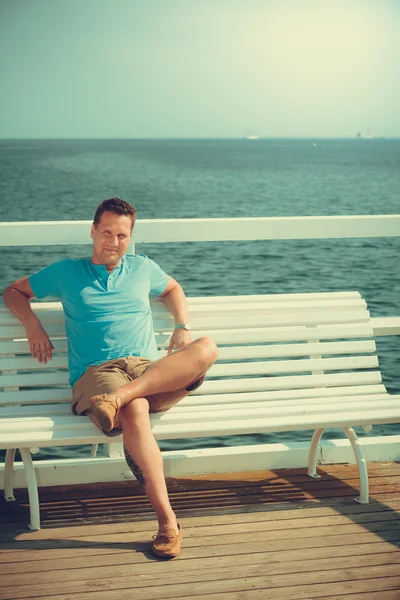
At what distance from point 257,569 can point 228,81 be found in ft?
361

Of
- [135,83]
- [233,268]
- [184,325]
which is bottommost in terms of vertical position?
[233,268]

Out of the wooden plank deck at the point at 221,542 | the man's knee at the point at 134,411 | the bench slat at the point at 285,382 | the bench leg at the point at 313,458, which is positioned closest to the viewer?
the wooden plank deck at the point at 221,542

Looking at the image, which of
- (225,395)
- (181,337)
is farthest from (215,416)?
(181,337)

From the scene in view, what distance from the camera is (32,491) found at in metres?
→ 3.26

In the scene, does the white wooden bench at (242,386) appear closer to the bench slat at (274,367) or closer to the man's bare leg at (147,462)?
the bench slat at (274,367)

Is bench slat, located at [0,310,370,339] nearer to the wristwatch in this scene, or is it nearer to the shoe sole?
the wristwatch

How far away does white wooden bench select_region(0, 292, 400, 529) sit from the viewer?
328 cm

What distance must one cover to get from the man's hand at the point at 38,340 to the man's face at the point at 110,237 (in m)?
0.34

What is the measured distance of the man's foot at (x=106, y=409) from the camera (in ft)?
10.0

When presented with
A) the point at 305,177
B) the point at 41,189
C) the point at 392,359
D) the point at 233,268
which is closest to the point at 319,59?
the point at 305,177

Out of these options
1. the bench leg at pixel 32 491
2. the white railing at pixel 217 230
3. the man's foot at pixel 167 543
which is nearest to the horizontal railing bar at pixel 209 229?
the white railing at pixel 217 230

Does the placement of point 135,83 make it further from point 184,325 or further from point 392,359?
point 184,325

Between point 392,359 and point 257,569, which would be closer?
point 257,569

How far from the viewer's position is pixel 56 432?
317 cm
